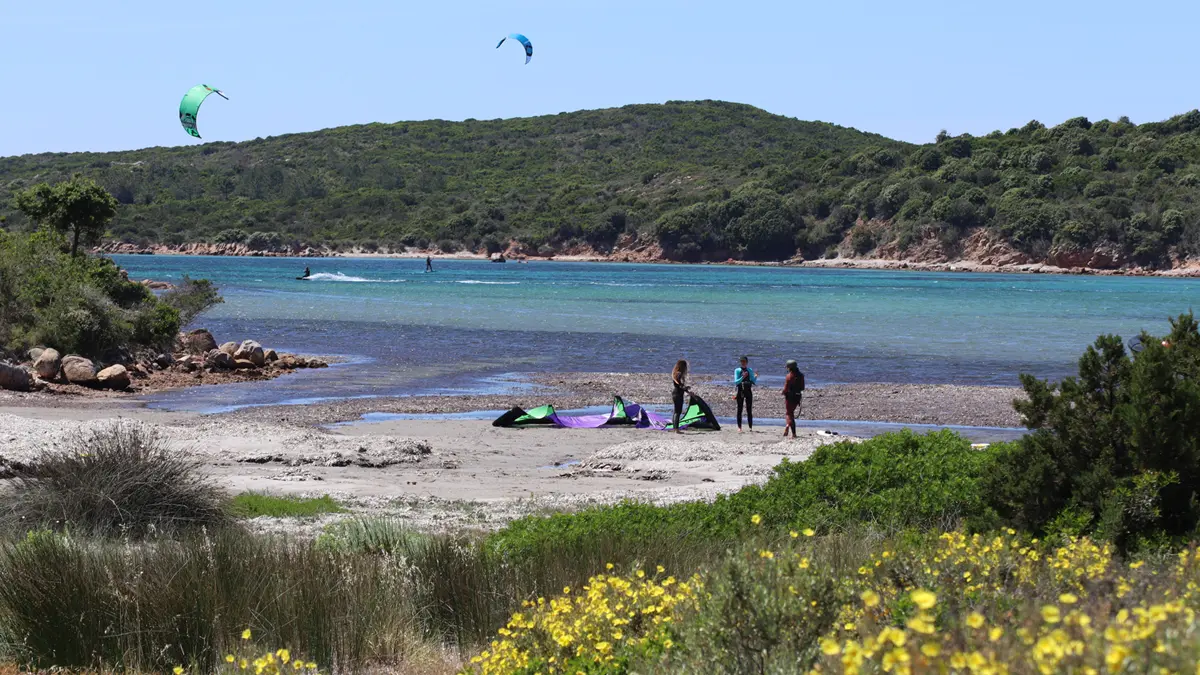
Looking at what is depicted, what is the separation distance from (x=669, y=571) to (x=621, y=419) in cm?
1433

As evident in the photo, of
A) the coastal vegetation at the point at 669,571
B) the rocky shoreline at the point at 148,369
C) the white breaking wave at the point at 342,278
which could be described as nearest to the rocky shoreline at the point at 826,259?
the white breaking wave at the point at 342,278

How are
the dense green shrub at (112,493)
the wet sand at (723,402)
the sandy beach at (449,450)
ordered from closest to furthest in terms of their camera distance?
the dense green shrub at (112,493) < the sandy beach at (449,450) < the wet sand at (723,402)

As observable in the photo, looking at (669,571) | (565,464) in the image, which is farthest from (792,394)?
(669,571)

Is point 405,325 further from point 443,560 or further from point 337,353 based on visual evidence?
point 443,560

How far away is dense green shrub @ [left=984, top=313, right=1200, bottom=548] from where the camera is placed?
7.48 m

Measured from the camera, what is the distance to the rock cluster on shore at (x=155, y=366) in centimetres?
2662

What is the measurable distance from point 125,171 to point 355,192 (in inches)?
1495

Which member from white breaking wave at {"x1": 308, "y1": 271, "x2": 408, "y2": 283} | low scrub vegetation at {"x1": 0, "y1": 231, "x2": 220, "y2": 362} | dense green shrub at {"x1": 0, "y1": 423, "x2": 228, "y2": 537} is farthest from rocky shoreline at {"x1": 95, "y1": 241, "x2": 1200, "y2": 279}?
dense green shrub at {"x1": 0, "y1": 423, "x2": 228, "y2": 537}

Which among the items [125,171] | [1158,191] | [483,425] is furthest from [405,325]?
[125,171]

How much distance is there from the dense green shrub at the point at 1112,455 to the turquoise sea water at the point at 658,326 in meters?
20.7

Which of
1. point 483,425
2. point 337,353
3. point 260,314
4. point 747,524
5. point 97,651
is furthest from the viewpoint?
point 260,314

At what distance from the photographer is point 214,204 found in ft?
627

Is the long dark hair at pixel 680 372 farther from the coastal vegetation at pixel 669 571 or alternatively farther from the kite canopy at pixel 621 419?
the coastal vegetation at pixel 669 571

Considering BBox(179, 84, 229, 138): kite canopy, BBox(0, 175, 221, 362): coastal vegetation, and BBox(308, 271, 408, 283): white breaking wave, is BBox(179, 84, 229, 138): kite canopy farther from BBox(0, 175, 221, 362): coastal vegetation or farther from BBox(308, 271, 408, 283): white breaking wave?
BBox(308, 271, 408, 283): white breaking wave
